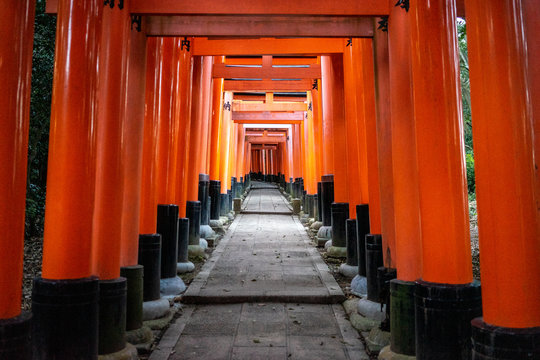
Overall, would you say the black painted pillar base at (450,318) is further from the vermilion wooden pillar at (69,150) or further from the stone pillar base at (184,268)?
the stone pillar base at (184,268)

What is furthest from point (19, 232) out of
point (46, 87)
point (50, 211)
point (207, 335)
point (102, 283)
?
point (46, 87)

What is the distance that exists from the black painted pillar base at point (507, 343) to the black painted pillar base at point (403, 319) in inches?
40.8

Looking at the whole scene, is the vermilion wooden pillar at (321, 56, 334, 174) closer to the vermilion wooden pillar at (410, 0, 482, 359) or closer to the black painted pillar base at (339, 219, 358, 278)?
the black painted pillar base at (339, 219, 358, 278)

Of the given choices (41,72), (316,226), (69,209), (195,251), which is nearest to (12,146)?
(69,209)

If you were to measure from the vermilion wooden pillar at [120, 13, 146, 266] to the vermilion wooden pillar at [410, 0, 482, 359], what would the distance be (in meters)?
2.73

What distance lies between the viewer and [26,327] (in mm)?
2320

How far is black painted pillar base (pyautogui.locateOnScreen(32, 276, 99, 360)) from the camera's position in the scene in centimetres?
273

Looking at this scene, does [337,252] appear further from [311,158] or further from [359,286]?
[311,158]

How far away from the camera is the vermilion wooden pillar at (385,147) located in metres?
3.91

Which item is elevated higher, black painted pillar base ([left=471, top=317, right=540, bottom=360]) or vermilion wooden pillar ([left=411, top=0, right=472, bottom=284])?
vermilion wooden pillar ([left=411, top=0, right=472, bottom=284])

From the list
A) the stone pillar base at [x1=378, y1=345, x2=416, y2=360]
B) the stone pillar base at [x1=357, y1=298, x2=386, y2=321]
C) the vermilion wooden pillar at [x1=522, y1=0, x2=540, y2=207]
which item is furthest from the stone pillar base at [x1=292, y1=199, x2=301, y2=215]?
the vermilion wooden pillar at [x1=522, y1=0, x2=540, y2=207]

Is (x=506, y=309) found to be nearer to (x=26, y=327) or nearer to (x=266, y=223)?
(x=26, y=327)

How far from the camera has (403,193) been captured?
11.1ft

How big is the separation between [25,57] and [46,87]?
660 cm
